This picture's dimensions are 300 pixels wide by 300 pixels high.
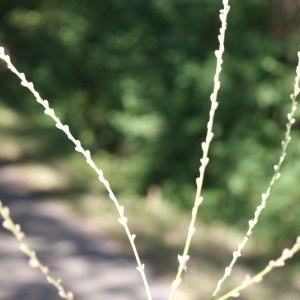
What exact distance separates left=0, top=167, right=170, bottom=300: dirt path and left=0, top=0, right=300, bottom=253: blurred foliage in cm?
122

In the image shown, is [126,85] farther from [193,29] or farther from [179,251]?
[179,251]

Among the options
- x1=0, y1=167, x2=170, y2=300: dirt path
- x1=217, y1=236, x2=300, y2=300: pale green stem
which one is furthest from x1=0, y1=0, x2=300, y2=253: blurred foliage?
x1=217, y1=236, x2=300, y2=300: pale green stem

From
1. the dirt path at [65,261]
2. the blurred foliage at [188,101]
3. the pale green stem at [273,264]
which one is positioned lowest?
the pale green stem at [273,264]

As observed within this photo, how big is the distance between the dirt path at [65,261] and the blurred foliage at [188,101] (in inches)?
47.9

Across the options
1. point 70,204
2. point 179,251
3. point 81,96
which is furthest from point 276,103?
point 81,96

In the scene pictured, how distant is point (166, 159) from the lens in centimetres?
707

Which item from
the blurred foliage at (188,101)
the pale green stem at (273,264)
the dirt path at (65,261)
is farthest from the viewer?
the blurred foliage at (188,101)

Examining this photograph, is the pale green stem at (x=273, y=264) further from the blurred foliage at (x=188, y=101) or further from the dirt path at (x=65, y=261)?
the blurred foliage at (x=188, y=101)

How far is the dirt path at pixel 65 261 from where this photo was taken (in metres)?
4.75

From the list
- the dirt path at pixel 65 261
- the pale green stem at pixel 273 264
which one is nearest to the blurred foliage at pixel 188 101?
the dirt path at pixel 65 261

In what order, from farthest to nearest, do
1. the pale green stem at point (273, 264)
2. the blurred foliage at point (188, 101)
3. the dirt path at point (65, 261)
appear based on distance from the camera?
the blurred foliage at point (188, 101)
the dirt path at point (65, 261)
the pale green stem at point (273, 264)

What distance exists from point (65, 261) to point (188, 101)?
255 cm

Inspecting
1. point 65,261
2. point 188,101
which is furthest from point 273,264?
point 188,101

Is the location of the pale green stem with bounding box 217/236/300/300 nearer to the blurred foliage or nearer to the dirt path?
the dirt path
